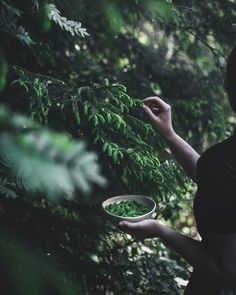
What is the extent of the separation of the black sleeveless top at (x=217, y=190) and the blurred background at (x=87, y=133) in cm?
46

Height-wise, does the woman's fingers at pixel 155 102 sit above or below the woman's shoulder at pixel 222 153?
below

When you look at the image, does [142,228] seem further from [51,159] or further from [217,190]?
[51,159]

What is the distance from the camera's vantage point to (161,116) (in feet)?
8.34

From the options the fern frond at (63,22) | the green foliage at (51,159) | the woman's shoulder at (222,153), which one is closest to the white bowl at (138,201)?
the woman's shoulder at (222,153)

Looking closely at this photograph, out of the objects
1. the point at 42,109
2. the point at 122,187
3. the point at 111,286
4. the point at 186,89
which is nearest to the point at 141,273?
the point at 111,286

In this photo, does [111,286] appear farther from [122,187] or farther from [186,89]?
[186,89]

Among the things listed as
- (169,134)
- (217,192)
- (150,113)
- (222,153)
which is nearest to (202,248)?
(217,192)

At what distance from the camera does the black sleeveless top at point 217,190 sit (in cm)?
183

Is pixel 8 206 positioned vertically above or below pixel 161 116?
below

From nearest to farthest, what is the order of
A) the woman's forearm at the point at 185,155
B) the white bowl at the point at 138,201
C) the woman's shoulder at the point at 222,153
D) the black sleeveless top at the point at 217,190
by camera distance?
the black sleeveless top at the point at 217,190, the woman's shoulder at the point at 222,153, the white bowl at the point at 138,201, the woman's forearm at the point at 185,155

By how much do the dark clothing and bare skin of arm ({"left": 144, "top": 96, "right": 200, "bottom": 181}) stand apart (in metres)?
0.49

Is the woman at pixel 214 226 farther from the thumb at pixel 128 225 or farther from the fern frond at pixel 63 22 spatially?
the fern frond at pixel 63 22

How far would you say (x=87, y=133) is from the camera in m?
2.40

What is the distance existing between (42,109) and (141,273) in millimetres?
1564
